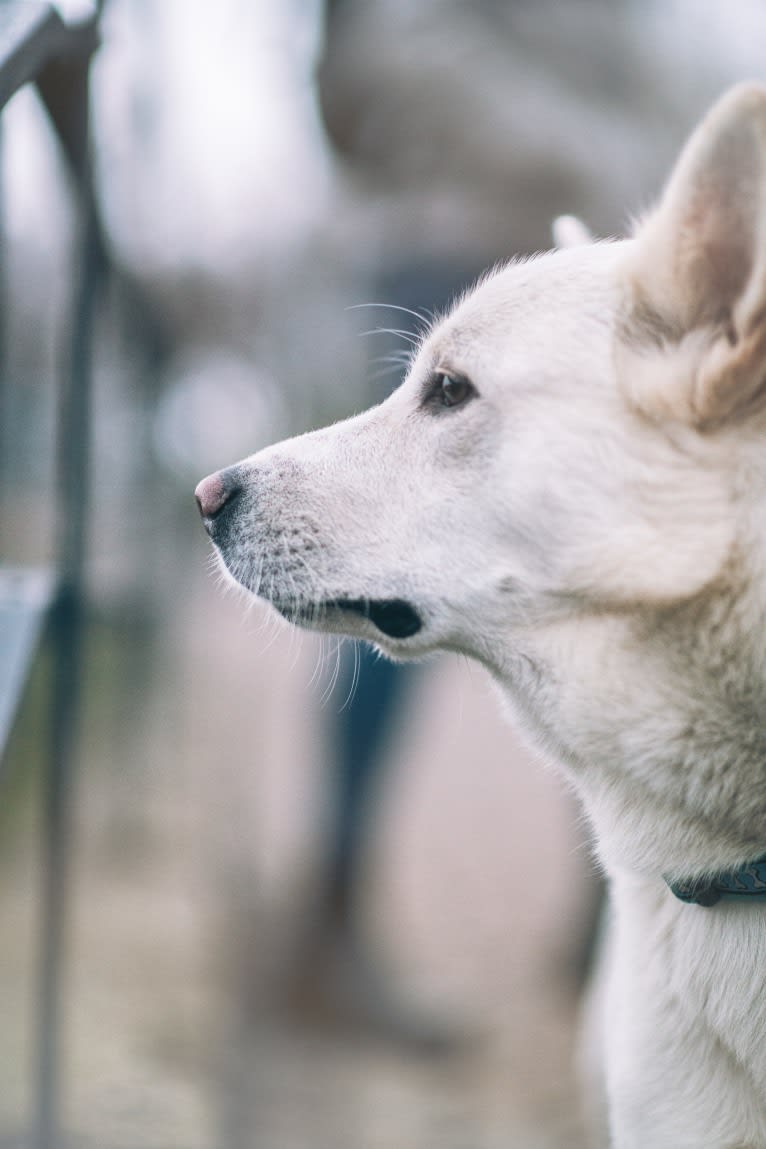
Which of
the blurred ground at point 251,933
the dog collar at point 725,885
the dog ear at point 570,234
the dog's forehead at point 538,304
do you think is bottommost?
the blurred ground at point 251,933

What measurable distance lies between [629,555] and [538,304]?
36cm

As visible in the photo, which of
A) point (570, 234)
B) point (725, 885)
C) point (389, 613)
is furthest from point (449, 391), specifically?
point (725, 885)

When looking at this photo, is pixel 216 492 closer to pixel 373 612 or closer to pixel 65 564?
pixel 373 612

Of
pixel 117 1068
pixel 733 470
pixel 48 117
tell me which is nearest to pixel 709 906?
pixel 733 470

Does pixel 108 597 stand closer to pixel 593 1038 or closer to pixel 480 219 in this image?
pixel 480 219

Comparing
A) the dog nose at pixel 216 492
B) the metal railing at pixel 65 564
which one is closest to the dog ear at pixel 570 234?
the dog nose at pixel 216 492

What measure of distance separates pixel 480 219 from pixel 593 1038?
190 cm

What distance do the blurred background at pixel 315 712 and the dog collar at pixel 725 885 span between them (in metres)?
0.49

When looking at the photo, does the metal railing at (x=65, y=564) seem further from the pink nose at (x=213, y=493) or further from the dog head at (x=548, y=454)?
the dog head at (x=548, y=454)

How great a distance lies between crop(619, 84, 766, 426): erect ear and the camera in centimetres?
121

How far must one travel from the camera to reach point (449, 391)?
1550mm

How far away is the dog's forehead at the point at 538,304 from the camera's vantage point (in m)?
1.45

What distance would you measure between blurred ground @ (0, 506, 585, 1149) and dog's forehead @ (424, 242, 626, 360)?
541mm

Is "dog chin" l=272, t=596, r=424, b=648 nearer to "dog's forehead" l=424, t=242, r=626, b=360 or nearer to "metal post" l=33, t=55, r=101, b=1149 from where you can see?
"dog's forehead" l=424, t=242, r=626, b=360
